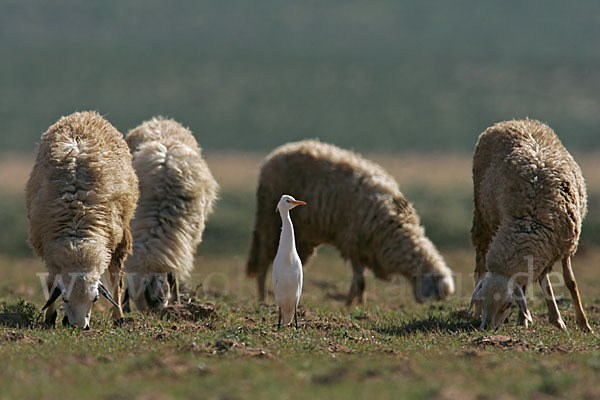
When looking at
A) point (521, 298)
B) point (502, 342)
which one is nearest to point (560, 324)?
point (521, 298)

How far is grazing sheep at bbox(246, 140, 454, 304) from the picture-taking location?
12.9 metres

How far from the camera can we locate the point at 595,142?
60781 millimetres

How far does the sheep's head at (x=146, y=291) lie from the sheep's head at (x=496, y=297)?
3.90m

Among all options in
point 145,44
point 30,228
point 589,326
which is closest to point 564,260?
point 589,326

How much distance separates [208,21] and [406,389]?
9788cm

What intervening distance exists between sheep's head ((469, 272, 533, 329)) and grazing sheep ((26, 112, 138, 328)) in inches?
159

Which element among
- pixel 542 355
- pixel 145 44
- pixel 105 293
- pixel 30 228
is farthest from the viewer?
pixel 145 44

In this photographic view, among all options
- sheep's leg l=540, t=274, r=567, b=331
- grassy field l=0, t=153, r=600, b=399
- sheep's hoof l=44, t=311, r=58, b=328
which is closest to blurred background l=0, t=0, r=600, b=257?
sheep's leg l=540, t=274, r=567, b=331

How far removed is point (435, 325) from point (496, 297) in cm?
91

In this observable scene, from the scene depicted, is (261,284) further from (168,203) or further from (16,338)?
(16,338)

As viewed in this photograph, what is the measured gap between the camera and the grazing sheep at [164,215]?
10.2 meters

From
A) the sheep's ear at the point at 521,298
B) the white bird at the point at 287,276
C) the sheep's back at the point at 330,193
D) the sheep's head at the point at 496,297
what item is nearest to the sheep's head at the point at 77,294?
the white bird at the point at 287,276

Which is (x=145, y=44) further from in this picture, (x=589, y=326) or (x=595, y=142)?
(x=589, y=326)

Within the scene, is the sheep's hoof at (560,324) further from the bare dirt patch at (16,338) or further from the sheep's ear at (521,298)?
the bare dirt patch at (16,338)
